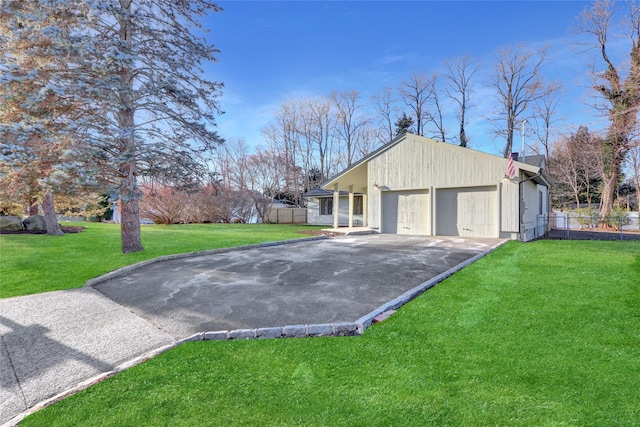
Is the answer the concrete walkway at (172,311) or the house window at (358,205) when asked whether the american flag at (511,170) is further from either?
the house window at (358,205)

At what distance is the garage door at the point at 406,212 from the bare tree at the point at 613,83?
6435 millimetres

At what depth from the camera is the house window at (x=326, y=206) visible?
79.2ft

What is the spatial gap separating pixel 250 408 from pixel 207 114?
9.84 m

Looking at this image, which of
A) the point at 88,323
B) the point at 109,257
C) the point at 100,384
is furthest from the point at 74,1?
the point at 100,384

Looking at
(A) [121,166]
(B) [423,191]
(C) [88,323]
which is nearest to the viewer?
(C) [88,323]

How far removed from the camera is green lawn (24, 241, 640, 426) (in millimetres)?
2141

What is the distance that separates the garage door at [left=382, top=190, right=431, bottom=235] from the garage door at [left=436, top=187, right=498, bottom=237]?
605mm

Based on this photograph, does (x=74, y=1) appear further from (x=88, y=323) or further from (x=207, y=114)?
(x=88, y=323)

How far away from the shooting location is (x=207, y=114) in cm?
1030

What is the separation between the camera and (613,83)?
41.9 feet

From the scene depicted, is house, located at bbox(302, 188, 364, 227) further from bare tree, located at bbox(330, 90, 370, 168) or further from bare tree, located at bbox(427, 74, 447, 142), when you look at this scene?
bare tree, located at bbox(427, 74, 447, 142)

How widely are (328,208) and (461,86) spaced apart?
1836 cm

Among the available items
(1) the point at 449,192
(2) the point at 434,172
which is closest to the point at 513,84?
(2) the point at 434,172

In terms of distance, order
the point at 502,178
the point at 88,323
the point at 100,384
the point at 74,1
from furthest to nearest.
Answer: the point at 502,178, the point at 74,1, the point at 88,323, the point at 100,384
